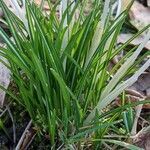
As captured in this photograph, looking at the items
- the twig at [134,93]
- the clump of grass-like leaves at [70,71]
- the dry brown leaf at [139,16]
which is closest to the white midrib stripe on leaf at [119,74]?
the clump of grass-like leaves at [70,71]

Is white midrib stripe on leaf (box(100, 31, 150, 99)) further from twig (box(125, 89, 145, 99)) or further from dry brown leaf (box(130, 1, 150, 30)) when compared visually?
dry brown leaf (box(130, 1, 150, 30))

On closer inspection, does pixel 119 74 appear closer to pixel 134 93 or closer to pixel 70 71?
pixel 70 71

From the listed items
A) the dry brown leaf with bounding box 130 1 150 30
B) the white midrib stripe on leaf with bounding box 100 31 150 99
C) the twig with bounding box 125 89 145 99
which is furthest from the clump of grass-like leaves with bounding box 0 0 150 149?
the dry brown leaf with bounding box 130 1 150 30

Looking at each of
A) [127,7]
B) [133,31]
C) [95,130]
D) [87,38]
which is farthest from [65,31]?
[133,31]

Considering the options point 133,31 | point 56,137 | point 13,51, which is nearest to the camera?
point 13,51

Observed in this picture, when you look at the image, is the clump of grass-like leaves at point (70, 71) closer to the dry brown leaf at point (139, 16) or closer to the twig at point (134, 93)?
the twig at point (134, 93)

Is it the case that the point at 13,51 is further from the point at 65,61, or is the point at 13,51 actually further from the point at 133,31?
the point at 133,31

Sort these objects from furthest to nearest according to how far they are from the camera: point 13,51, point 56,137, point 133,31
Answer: point 133,31
point 56,137
point 13,51

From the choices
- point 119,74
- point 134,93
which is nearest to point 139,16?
point 134,93
